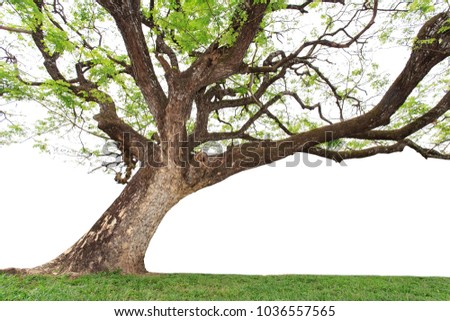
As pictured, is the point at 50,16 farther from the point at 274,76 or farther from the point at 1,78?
the point at 274,76

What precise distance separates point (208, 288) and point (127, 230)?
4.14 ft

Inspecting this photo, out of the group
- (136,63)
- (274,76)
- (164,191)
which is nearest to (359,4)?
(274,76)

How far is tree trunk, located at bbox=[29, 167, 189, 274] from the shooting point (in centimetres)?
331

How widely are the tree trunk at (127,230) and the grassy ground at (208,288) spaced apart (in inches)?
9.2

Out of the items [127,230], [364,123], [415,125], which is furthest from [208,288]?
[415,125]

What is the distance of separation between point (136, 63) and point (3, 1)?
4.51ft

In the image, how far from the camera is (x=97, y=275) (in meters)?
3.12

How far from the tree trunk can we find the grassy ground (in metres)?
0.23

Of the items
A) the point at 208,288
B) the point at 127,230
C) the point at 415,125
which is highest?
the point at 415,125

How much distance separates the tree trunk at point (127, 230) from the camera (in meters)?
3.31

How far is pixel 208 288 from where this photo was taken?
9.75 ft

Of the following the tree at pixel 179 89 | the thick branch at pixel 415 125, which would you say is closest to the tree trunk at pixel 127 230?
the tree at pixel 179 89

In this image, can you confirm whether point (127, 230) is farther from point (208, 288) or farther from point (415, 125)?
point (415, 125)

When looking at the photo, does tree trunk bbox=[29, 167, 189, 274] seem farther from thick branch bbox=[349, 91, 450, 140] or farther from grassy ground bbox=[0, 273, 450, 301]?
thick branch bbox=[349, 91, 450, 140]
